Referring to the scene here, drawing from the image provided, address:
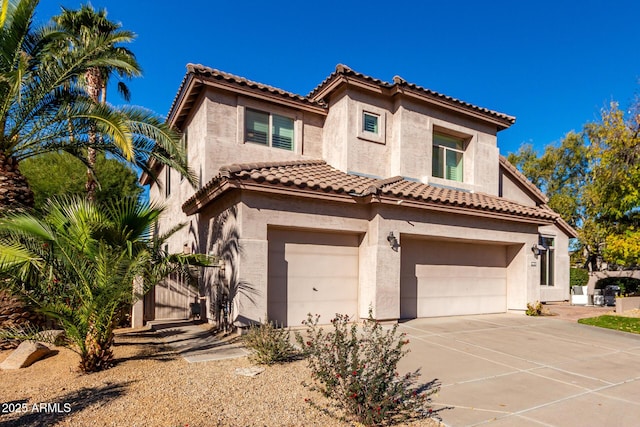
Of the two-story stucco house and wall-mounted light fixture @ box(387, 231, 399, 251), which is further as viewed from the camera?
wall-mounted light fixture @ box(387, 231, 399, 251)

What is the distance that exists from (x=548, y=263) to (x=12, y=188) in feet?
72.7

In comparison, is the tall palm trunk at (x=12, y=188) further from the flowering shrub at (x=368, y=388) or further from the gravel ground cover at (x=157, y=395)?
the flowering shrub at (x=368, y=388)

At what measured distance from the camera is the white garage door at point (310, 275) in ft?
32.4

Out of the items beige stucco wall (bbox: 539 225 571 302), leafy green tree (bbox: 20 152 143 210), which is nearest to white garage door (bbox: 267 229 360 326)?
beige stucco wall (bbox: 539 225 571 302)

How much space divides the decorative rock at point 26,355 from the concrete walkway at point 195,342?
2.35 metres

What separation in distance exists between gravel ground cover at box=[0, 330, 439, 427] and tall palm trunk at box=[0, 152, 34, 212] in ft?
11.4

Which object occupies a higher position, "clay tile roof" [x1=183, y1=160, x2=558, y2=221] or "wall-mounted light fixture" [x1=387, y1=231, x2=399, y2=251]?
"clay tile roof" [x1=183, y1=160, x2=558, y2=221]

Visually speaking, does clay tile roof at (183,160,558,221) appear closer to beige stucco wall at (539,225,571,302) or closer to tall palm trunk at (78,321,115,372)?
tall palm trunk at (78,321,115,372)

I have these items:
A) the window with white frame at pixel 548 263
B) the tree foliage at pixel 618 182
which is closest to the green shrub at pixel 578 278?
the window with white frame at pixel 548 263

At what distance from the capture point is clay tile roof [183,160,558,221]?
9.32m

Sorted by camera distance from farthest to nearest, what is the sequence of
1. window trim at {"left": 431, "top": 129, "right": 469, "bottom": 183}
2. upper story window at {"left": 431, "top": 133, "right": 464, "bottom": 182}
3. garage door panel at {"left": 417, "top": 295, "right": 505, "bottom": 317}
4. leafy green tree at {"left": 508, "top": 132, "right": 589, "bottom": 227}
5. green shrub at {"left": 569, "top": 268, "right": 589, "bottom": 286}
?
1. leafy green tree at {"left": 508, "top": 132, "right": 589, "bottom": 227}
2. green shrub at {"left": 569, "top": 268, "right": 589, "bottom": 286}
3. upper story window at {"left": 431, "top": 133, "right": 464, "bottom": 182}
4. window trim at {"left": 431, "top": 129, "right": 469, "bottom": 183}
5. garage door panel at {"left": 417, "top": 295, "right": 505, "bottom": 317}

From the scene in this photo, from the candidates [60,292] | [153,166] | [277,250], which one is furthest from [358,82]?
[153,166]

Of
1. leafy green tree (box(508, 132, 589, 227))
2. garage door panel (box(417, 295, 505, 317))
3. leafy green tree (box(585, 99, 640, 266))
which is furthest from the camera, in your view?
leafy green tree (box(508, 132, 589, 227))

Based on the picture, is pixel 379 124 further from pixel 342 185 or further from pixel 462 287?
pixel 462 287
